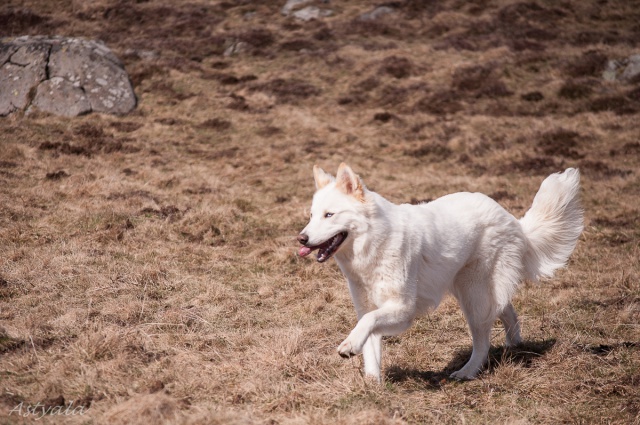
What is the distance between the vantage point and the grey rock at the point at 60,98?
16750mm

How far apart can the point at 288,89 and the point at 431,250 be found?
1783 centimetres

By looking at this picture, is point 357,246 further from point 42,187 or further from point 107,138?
point 107,138

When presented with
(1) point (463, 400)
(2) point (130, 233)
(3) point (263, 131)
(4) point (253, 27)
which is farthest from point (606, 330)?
(4) point (253, 27)

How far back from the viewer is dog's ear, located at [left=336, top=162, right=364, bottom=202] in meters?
4.43

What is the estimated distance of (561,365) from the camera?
470cm

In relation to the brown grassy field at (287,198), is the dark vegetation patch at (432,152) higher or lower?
lower

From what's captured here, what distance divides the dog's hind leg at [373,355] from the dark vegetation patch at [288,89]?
17292 millimetres

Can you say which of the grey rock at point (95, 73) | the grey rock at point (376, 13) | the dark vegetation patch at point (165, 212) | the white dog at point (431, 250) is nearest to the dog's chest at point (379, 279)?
the white dog at point (431, 250)

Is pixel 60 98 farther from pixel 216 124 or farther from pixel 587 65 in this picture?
pixel 587 65

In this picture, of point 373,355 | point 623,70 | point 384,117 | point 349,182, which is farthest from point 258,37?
point 373,355

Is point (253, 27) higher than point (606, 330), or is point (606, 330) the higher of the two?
point (606, 330)

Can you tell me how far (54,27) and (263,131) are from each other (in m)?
15.6

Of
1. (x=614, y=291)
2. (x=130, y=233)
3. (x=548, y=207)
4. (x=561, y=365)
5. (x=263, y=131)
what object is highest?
(x=548, y=207)

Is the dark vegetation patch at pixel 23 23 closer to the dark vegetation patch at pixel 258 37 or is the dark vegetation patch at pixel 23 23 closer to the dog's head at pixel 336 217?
the dark vegetation patch at pixel 258 37
